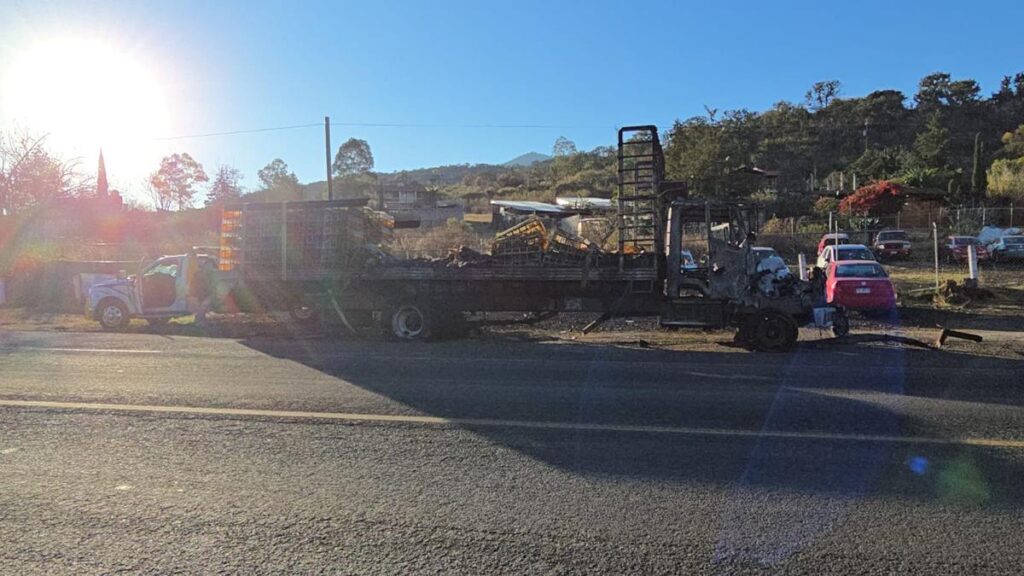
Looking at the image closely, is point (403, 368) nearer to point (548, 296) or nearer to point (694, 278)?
point (548, 296)

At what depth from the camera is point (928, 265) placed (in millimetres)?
30078

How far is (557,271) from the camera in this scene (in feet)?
40.8

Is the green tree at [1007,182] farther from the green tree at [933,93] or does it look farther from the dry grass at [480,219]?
the green tree at [933,93]

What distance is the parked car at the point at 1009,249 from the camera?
29250 mm

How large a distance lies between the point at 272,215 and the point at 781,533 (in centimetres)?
1214

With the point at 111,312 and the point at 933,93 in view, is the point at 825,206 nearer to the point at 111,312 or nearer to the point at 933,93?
the point at 111,312

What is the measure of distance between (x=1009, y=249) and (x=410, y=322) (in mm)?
27476

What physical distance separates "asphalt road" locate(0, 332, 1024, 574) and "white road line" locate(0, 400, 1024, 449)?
1.5 inches

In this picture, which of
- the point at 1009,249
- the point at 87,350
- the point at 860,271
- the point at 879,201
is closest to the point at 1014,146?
Answer: the point at 879,201

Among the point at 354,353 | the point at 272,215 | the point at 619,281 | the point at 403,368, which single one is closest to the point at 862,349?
the point at 619,281

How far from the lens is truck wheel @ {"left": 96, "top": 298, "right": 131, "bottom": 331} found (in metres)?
16.8

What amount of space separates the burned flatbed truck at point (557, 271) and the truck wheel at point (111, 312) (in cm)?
450

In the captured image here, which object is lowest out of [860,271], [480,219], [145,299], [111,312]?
[111,312]

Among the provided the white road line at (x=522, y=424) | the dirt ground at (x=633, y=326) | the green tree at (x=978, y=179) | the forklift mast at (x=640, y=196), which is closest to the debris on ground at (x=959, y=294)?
the dirt ground at (x=633, y=326)
